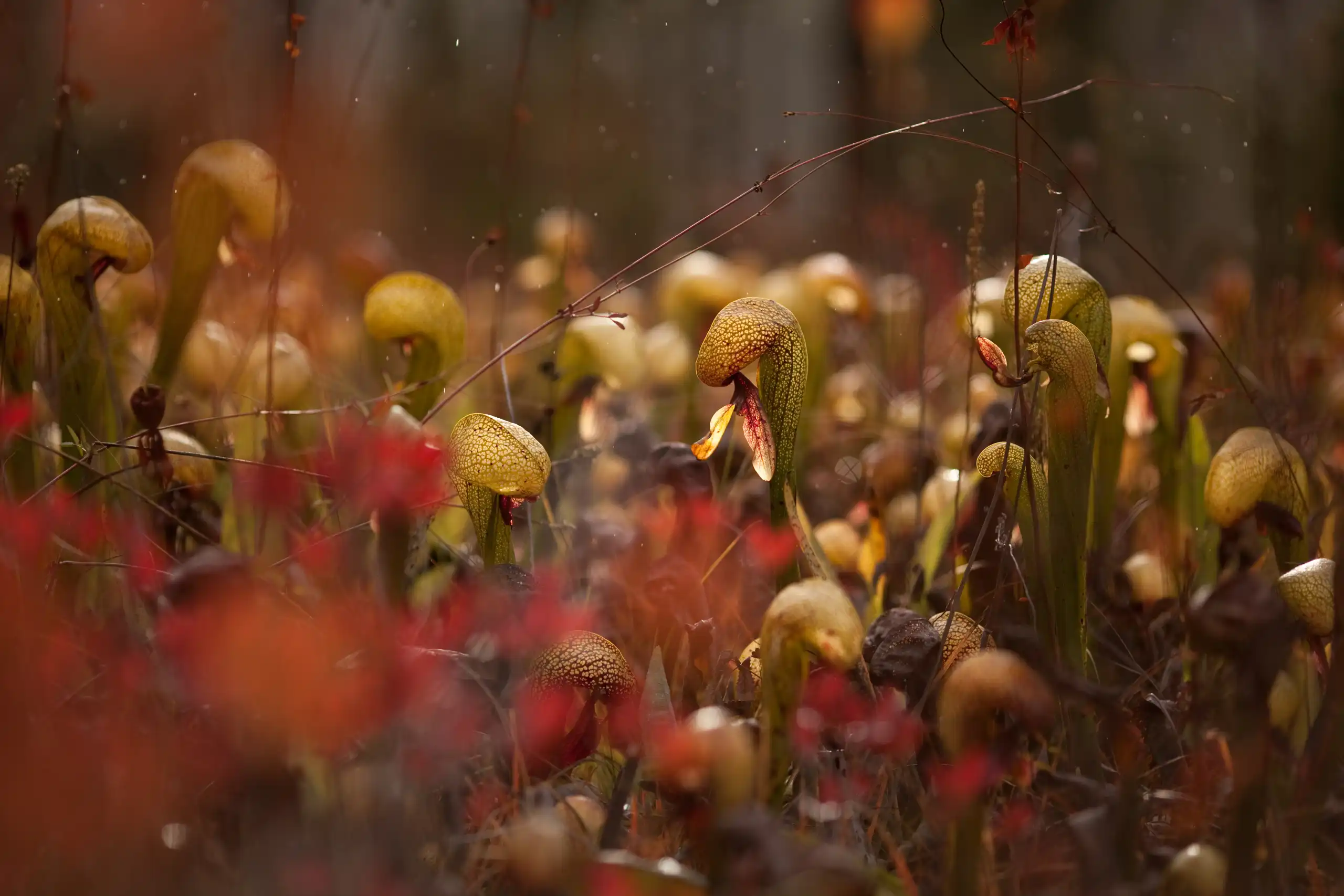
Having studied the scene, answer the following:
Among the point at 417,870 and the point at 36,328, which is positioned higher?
the point at 36,328

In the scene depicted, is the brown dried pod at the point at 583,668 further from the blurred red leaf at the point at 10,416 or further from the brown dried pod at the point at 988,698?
the blurred red leaf at the point at 10,416

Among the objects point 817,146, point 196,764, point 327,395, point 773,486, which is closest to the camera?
point 196,764

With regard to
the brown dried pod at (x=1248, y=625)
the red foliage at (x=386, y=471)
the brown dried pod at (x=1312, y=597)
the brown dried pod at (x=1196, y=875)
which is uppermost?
the red foliage at (x=386, y=471)

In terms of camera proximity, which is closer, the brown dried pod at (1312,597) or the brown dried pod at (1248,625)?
the brown dried pod at (1248,625)

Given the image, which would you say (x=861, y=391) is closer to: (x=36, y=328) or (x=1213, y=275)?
(x=36, y=328)

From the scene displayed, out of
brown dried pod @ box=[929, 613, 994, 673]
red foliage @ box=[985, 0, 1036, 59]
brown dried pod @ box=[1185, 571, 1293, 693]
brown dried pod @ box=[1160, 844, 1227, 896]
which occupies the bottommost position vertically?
brown dried pod @ box=[1160, 844, 1227, 896]

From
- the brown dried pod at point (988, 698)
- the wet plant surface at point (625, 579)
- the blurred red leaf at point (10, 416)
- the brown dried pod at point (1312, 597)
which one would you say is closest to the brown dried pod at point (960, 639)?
the wet plant surface at point (625, 579)

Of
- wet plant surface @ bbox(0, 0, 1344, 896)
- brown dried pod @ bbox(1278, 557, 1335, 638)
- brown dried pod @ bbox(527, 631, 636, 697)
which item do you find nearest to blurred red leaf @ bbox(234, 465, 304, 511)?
wet plant surface @ bbox(0, 0, 1344, 896)

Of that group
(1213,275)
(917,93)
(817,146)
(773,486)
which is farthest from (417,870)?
(817,146)

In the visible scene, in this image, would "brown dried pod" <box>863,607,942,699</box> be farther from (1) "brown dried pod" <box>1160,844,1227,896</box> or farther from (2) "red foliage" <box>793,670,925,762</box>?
(1) "brown dried pod" <box>1160,844,1227,896</box>
